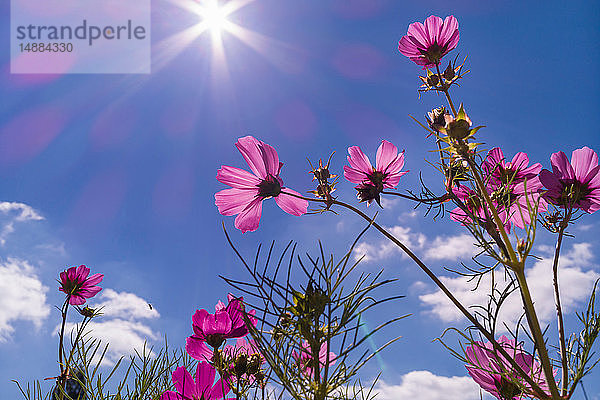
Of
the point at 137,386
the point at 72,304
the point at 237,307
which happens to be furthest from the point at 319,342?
the point at 72,304

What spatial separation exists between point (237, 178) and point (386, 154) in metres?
0.26

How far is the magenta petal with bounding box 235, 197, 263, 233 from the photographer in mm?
769

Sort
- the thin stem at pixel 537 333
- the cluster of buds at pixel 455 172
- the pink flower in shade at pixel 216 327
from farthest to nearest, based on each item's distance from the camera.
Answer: the pink flower in shade at pixel 216 327 → the cluster of buds at pixel 455 172 → the thin stem at pixel 537 333

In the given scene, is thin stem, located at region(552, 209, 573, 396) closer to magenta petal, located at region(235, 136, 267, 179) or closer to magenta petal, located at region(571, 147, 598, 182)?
magenta petal, located at region(571, 147, 598, 182)

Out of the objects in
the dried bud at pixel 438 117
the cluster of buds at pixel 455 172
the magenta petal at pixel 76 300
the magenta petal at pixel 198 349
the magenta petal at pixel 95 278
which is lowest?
the magenta petal at pixel 198 349

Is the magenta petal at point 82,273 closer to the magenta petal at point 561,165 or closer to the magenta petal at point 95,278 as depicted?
the magenta petal at point 95,278

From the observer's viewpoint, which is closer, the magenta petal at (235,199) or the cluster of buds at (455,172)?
the cluster of buds at (455,172)

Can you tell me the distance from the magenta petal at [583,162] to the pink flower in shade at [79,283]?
1.51 m

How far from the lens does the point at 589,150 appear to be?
0.74 meters

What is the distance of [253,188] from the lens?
2.48 feet

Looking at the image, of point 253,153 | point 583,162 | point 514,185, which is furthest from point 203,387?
point 583,162

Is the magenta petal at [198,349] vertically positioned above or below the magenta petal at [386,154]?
below

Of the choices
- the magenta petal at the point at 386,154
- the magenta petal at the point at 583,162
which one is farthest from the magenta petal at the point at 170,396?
the magenta petal at the point at 583,162

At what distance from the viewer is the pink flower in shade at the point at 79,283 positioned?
161cm
